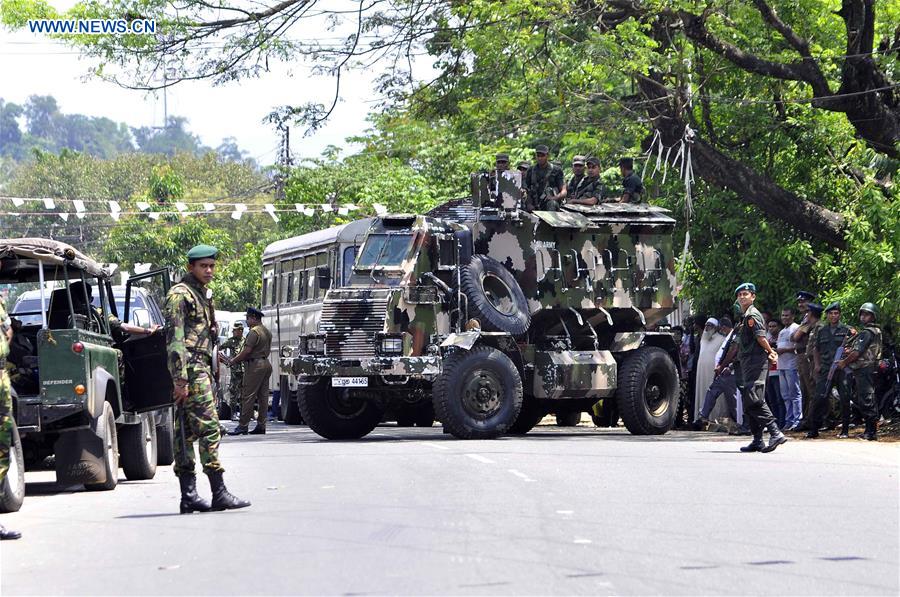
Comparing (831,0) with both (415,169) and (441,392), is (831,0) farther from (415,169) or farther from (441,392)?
(415,169)

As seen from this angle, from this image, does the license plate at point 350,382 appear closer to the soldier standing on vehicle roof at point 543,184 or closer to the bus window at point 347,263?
the bus window at point 347,263

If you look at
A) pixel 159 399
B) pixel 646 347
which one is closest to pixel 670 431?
pixel 646 347

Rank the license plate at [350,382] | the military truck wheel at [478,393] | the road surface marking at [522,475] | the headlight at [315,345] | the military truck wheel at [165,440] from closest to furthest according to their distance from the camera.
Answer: the road surface marking at [522,475] < the military truck wheel at [165,440] < the military truck wheel at [478,393] < the license plate at [350,382] < the headlight at [315,345]

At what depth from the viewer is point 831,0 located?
2388 cm

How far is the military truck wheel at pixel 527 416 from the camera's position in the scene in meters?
23.4

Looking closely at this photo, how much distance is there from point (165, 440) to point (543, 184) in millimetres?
7603

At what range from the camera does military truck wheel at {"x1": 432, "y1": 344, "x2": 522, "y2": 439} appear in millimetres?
20125

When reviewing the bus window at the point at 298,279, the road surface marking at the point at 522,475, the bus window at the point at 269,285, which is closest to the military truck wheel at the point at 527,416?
the bus window at the point at 298,279

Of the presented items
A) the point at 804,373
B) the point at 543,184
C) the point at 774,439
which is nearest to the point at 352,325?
the point at 543,184

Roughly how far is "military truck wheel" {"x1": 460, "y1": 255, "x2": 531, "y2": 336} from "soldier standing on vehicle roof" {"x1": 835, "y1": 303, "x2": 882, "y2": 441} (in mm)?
4324

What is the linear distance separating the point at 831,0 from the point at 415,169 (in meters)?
20.6

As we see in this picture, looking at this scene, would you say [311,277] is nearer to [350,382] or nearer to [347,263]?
[347,263]

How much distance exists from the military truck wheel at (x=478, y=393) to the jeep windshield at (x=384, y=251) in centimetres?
176

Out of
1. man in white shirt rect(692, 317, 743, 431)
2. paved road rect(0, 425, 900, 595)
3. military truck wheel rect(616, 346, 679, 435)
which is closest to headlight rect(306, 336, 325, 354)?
paved road rect(0, 425, 900, 595)
